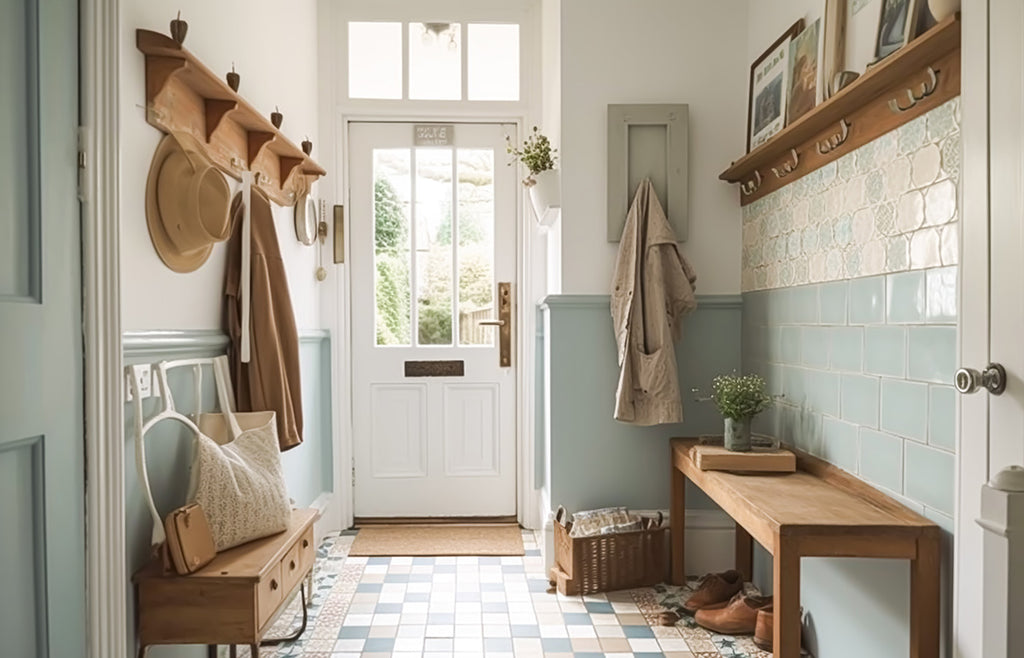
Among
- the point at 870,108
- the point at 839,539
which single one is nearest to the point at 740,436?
the point at 839,539

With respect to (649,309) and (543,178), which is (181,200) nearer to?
(543,178)

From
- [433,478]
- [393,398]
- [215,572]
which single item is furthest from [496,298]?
[215,572]

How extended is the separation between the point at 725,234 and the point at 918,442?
146cm

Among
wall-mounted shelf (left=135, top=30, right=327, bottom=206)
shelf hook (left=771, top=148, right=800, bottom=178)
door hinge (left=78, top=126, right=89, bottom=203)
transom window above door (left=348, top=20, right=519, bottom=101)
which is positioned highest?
transom window above door (left=348, top=20, right=519, bottom=101)

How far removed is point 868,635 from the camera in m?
2.00

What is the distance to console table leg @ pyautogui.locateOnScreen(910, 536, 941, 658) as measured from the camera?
1.68 m

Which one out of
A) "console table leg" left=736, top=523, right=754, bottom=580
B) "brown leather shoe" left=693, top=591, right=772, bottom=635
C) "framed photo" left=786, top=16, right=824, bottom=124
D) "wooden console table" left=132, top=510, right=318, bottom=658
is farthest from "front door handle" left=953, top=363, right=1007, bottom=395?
"console table leg" left=736, top=523, right=754, bottom=580

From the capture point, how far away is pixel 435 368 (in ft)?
12.6

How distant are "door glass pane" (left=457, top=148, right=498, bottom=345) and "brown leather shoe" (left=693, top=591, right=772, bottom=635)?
1.83 m

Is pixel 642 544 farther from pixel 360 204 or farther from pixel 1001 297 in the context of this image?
pixel 360 204

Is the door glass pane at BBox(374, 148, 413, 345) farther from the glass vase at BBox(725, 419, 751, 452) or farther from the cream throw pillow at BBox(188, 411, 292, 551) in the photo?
the glass vase at BBox(725, 419, 751, 452)

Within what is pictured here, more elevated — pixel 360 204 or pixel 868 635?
pixel 360 204

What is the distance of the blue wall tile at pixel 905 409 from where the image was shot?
1.76 meters

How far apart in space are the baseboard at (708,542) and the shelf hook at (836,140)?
1.55 meters
